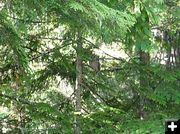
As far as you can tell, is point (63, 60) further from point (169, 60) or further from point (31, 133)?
point (169, 60)

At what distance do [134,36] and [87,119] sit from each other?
170 cm

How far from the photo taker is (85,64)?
23.9ft

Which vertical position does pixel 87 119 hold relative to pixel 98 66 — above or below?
below

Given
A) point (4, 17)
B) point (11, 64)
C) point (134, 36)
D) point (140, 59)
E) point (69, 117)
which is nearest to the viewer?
point (4, 17)

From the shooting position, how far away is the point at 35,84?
301 inches

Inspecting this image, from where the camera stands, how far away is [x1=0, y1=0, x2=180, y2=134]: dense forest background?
4.39 metres

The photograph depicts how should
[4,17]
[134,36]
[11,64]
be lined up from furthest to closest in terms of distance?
1. [11,64]
2. [134,36]
3. [4,17]

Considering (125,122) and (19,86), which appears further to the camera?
(19,86)

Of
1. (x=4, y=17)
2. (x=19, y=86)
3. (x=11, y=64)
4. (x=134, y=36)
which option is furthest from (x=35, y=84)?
(x=4, y=17)

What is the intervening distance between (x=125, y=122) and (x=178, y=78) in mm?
1457

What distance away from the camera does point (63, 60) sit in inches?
266

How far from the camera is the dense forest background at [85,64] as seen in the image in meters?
4.39

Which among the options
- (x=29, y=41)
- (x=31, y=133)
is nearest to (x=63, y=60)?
(x=29, y=41)

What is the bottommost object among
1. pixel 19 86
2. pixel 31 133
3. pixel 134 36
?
pixel 31 133
